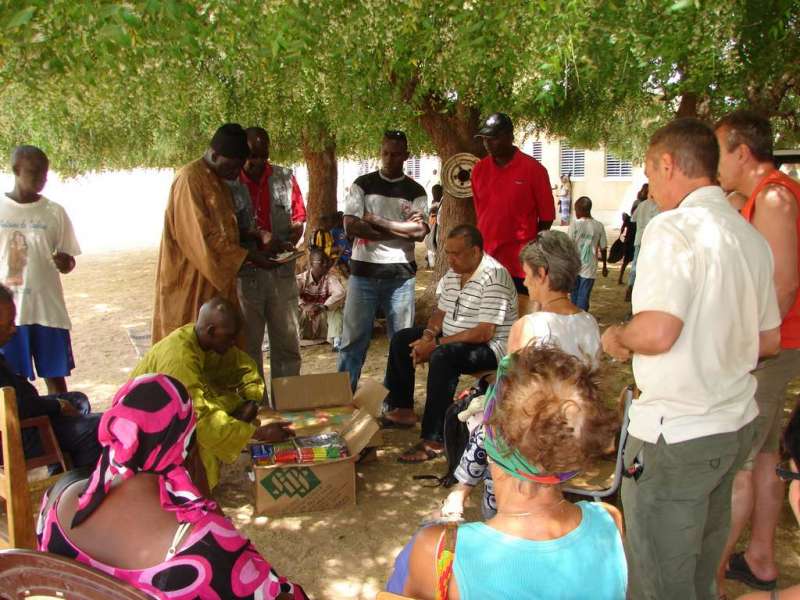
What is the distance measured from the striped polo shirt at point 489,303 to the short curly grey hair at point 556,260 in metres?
0.97

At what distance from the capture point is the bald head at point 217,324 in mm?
3746

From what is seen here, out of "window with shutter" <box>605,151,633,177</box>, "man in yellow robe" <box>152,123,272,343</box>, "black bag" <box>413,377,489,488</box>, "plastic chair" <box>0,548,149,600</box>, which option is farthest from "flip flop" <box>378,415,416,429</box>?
"window with shutter" <box>605,151,633,177</box>

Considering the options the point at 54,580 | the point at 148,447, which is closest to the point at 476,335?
the point at 148,447

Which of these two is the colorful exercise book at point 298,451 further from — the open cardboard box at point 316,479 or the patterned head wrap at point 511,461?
the patterned head wrap at point 511,461

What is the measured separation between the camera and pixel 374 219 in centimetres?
538

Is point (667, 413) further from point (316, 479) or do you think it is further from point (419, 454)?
point (419, 454)

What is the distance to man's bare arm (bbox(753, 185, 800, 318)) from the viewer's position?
274cm

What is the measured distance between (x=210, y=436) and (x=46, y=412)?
2.73 ft

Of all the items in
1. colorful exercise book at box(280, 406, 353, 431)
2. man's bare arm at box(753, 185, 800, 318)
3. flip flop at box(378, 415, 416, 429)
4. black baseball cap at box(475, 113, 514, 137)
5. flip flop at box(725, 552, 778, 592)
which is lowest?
flip flop at box(378, 415, 416, 429)

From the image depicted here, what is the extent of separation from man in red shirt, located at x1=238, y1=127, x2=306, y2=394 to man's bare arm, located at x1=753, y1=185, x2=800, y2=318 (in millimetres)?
3206

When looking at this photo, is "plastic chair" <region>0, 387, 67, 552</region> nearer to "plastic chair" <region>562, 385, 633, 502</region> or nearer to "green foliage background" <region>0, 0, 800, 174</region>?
"green foliage background" <region>0, 0, 800, 174</region>

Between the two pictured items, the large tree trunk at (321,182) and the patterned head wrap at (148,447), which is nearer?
the patterned head wrap at (148,447)

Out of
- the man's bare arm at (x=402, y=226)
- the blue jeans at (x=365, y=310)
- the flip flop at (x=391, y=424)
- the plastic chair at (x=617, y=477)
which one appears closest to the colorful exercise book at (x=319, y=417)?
the flip flop at (x=391, y=424)

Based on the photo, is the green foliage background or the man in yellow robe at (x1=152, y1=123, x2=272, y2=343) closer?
the green foliage background
